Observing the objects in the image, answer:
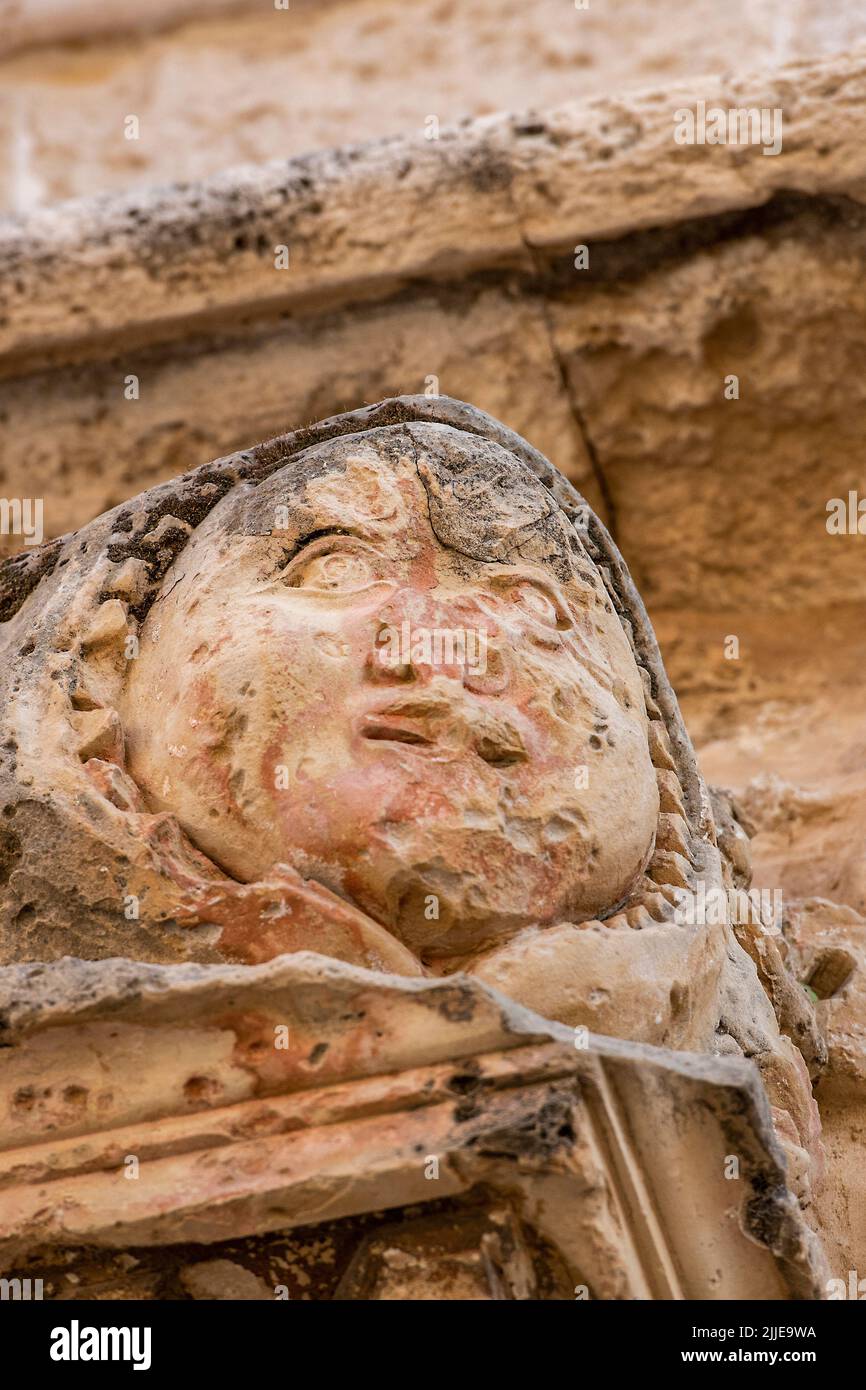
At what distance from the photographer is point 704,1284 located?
177 centimetres

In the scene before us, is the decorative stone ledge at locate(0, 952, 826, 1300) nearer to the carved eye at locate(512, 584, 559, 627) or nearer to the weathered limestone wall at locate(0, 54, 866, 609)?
the carved eye at locate(512, 584, 559, 627)

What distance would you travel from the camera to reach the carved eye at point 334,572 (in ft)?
7.06

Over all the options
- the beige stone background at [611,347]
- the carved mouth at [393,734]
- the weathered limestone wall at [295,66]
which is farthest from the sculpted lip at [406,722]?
the weathered limestone wall at [295,66]

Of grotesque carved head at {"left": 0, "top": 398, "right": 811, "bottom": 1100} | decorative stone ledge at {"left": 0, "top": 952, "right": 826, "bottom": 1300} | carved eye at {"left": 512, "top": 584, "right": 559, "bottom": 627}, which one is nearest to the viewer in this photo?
decorative stone ledge at {"left": 0, "top": 952, "right": 826, "bottom": 1300}

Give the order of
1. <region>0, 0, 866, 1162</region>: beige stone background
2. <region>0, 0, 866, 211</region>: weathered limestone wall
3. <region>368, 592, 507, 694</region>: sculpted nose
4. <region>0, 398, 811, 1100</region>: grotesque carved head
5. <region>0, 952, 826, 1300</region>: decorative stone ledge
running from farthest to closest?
1. <region>0, 0, 866, 211</region>: weathered limestone wall
2. <region>0, 0, 866, 1162</region>: beige stone background
3. <region>368, 592, 507, 694</region>: sculpted nose
4. <region>0, 398, 811, 1100</region>: grotesque carved head
5. <region>0, 952, 826, 1300</region>: decorative stone ledge

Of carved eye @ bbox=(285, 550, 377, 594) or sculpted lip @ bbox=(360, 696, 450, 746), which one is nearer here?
sculpted lip @ bbox=(360, 696, 450, 746)

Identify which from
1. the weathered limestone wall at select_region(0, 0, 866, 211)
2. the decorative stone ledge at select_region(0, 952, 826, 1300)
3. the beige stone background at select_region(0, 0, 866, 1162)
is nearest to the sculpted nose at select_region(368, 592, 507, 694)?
the decorative stone ledge at select_region(0, 952, 826, 1300)

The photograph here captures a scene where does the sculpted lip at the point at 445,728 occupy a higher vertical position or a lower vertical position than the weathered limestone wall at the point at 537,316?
lower

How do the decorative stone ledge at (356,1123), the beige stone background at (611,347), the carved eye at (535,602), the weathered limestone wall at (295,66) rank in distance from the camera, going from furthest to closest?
the weathered limestone wall at (295,66) → the beige stone background at (611,347) → the carved eye at (535,602) → the decorative stone ledge at (356,1123)

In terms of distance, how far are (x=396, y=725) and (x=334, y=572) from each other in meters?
0.24

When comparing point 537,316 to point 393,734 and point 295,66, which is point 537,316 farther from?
point 393,734

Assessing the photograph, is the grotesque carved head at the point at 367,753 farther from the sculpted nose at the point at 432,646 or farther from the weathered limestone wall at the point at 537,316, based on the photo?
the weathered limestone wall at the point at 537,316

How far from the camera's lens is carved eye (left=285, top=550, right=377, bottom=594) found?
7.06 ft

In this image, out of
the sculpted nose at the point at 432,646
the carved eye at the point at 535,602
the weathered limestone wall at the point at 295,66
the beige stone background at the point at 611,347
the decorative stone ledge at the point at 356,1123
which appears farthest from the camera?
the weathered limestone wall at the point at 295,66
